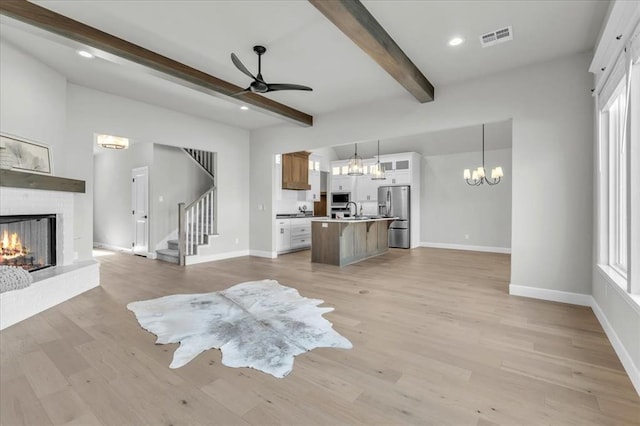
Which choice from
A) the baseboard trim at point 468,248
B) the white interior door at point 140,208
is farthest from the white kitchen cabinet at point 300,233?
the baseboard trim at point 468,248

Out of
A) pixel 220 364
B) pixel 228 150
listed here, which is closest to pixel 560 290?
pixel 220 364

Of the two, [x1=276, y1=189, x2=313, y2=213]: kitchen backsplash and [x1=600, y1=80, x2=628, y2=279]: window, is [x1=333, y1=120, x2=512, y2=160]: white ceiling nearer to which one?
[x1=276, y1=189, x2=313, y2=213]: kitchen backsplash

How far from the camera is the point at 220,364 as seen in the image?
7.10 feet

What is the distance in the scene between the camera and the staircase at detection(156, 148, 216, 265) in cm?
605

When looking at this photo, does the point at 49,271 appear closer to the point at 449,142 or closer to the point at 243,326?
the point at 243,326

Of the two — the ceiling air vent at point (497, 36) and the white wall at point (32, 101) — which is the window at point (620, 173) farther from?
the white wall at point (32, 101)

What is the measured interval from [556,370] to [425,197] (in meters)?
7.31

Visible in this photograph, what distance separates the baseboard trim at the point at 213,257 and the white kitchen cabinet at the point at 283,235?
2.56ft

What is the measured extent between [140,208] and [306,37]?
5.99 m

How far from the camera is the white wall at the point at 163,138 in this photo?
14.9ft

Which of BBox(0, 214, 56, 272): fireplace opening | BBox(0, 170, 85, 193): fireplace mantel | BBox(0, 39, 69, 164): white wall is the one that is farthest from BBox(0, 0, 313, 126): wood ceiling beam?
BBox(0, 214, 56, 272): fireplace opening

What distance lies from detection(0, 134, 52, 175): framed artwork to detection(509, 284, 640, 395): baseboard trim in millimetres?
5753

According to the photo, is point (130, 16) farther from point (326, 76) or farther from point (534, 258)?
point (534, 258)

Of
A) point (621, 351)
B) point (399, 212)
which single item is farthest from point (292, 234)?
point (621, 351)
